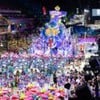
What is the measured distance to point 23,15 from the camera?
3.86 meters

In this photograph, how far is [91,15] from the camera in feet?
12.5

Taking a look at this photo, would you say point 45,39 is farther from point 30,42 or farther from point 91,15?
point 91,15

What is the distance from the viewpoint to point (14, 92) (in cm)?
375

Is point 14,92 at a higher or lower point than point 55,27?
lower

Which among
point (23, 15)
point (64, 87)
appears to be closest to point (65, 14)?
point (23, 15)

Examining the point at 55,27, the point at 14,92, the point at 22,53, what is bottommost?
the point at 14,92

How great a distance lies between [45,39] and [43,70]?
32cm

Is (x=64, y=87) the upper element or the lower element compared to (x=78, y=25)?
lower

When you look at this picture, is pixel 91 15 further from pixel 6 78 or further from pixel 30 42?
pixel 6 78

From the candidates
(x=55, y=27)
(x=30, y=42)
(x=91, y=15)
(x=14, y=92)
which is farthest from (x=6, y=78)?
(x=91, y=15)

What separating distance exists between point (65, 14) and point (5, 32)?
620 mm

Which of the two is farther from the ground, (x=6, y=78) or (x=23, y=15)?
(x=23, y=15)

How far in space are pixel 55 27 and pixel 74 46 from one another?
11.1 inches

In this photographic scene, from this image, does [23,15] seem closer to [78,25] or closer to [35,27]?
[35,27]
